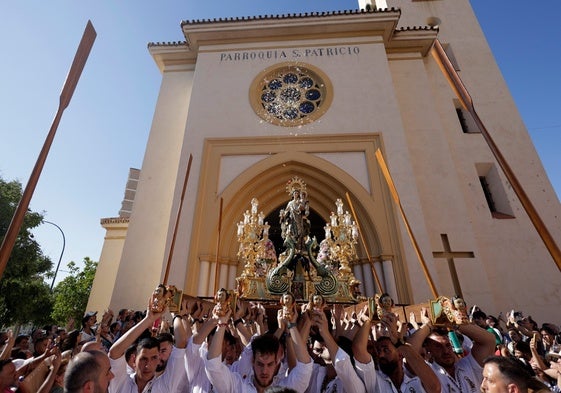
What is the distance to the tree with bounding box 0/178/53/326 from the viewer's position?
12.3m

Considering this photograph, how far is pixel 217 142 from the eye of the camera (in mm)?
10391

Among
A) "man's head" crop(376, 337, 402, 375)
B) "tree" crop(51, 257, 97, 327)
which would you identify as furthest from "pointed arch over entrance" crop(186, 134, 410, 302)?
"tree" crop(51, 257, 97, 327)

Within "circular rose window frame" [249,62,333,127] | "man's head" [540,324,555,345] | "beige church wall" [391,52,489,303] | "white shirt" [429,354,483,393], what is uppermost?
"circular rose window frame" [249,62,333,127]

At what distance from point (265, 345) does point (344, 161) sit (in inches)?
328

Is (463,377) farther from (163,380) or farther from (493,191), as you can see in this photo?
(493,191)

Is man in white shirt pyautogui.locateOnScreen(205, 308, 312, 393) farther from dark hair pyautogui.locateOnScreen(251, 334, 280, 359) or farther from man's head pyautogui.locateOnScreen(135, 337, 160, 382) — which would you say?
man's head pyautogui.locateOnScreen(135, 337, 160, 382)

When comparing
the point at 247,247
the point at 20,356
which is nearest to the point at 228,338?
the point at 20,356

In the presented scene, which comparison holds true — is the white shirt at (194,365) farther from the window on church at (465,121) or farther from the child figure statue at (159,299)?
Answer: the window on church at (465,121)

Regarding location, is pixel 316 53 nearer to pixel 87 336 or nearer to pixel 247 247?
pixel 247 247

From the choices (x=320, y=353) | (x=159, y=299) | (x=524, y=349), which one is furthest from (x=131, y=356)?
(x=524, y=349)

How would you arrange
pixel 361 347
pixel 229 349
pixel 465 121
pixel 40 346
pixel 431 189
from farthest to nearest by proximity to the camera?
pixel 465 121 → pixel 431 189 → pixel 40 346 → pixel 229 349 → pixel 361 347

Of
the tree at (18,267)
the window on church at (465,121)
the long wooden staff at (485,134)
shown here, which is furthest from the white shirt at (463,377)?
the tree at (18,267)

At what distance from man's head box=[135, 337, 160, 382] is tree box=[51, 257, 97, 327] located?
2198 cm

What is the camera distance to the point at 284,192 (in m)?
10.4
